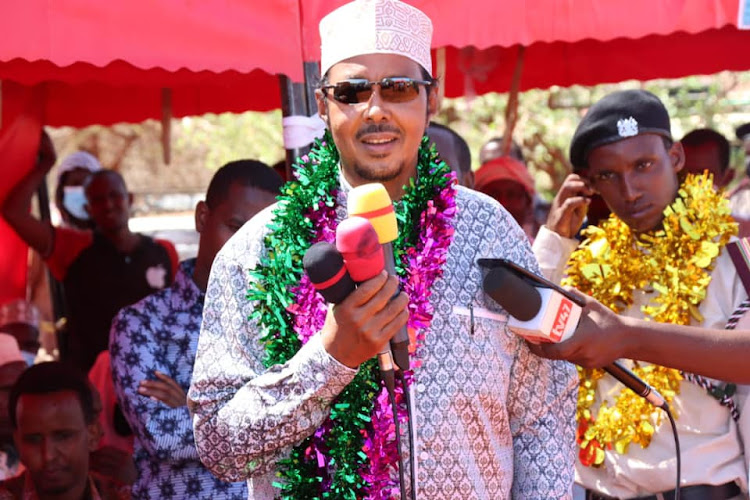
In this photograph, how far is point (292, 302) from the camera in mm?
2506

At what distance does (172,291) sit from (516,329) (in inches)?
77.7

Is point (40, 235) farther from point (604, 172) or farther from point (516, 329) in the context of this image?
point (516, 329)

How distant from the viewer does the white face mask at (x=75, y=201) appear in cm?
734

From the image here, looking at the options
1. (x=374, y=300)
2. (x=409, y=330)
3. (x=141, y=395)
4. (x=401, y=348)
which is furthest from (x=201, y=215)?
(x=374, y=300)

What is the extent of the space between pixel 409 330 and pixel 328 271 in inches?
20.5

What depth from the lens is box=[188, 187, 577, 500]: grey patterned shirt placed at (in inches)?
91.8

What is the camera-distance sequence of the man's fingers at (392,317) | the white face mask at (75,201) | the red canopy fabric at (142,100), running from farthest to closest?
the white face mask at (75,201), the red canopy fabric at (142,100), the man's fingers at (392,317)

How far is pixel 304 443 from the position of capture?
2.53 meters

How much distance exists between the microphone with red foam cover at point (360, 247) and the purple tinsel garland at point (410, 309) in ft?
1.62

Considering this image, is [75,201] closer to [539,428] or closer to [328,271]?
[539,428]

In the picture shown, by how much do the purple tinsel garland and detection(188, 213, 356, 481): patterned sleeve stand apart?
124 millimetres

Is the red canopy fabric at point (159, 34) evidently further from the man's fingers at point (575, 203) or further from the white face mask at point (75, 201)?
the white face mask at point (75, 201)

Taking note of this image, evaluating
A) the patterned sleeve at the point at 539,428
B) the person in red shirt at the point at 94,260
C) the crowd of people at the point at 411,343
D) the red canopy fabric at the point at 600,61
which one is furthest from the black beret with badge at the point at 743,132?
the patterned sleeve at the point at 539,428

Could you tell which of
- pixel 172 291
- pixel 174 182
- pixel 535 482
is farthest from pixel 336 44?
pixel 174 182
